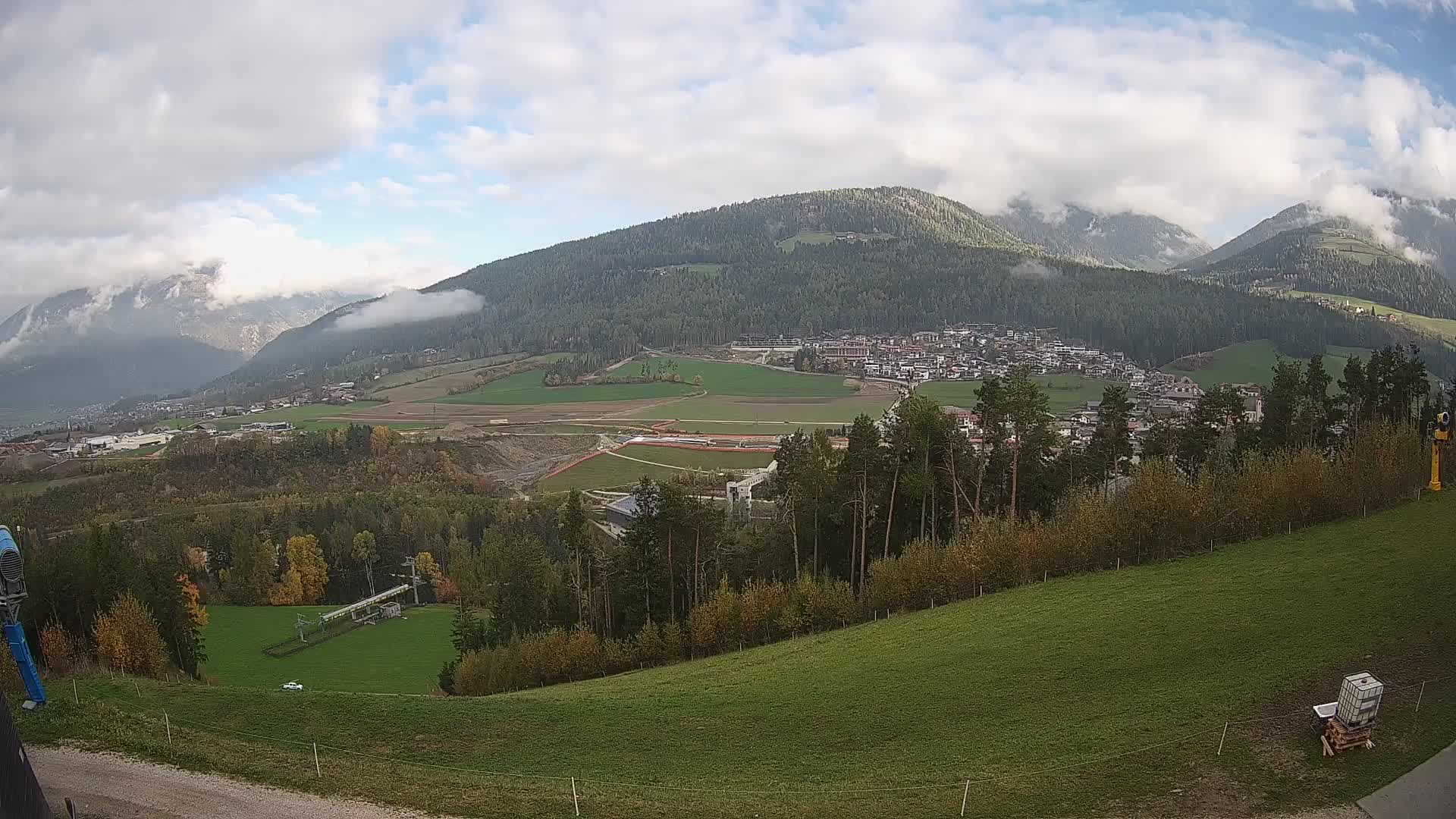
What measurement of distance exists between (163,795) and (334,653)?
42450 millimetres

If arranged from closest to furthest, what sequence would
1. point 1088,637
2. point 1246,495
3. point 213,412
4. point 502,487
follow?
point 1088,637
point 1246,495
point 502,487
point 213,412

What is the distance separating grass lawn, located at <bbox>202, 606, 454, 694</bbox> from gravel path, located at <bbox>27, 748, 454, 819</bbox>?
2653cm

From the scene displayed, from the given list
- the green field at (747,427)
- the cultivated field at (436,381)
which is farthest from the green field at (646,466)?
the cultivated field at (436,381)

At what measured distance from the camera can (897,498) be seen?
144ft

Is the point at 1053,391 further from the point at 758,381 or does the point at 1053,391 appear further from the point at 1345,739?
the point at 1345,739

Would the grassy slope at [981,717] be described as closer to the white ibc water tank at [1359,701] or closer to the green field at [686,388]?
the white ibc water tank at [1359,701]

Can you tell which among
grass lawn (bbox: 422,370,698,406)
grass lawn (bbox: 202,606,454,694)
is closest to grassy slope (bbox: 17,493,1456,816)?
grass lawn (bbox: 202,606,454,694)

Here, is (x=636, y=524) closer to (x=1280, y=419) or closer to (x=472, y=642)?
(x=472, y=642)

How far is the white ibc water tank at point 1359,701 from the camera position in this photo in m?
15.5

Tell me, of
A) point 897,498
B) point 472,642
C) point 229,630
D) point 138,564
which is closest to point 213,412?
point 229,630

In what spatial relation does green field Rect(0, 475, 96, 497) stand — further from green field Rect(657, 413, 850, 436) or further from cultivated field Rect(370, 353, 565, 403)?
green field Rect(657, 413, 850, 436)

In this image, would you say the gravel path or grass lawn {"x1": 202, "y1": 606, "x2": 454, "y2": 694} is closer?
the gravel path

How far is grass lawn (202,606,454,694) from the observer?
157ft

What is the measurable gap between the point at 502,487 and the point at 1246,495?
77913mm
